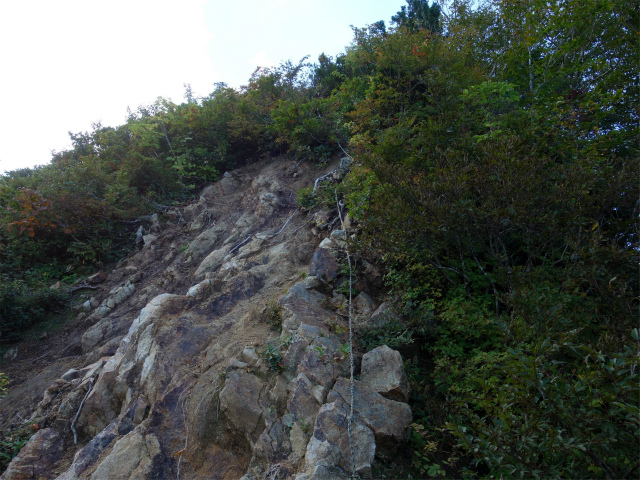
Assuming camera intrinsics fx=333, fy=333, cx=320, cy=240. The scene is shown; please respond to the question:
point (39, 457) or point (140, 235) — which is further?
point (140, 235)

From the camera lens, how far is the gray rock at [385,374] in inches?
150

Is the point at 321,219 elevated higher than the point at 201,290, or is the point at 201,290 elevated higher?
the point at 321,219

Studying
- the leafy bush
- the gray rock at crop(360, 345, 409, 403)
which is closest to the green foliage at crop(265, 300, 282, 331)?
the gray rock at crop(360, 345, 409, 403)

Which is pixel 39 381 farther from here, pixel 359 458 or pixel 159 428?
pixel 359 458

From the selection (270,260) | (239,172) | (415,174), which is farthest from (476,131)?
(239,172)

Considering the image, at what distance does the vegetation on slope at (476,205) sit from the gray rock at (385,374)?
37cm

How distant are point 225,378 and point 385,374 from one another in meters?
2.03

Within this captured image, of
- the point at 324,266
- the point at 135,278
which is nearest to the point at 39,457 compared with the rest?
the point at 135,278

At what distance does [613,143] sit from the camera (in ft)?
21.0

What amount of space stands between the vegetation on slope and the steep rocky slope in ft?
2.75

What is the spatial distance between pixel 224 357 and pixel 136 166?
776cm

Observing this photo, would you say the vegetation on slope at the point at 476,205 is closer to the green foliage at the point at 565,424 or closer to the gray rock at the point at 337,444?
the green foliage at the point at 565,424

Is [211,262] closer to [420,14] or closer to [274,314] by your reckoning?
[274,314]

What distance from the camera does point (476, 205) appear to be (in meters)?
4.78
